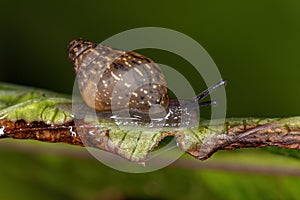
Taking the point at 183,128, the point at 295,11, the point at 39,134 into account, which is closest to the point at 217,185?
the point at 183,128

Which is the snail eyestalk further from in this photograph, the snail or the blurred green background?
the blurred green background

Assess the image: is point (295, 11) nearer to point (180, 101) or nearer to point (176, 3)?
point (176, 3)

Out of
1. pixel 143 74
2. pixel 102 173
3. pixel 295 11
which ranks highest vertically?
pixel 295 11

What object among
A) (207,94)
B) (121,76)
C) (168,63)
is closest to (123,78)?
(121,76)

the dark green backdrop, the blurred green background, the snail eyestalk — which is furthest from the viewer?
the dark green backdrop

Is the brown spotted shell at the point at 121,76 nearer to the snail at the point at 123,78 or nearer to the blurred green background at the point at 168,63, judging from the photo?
the snail at the point at 123,78

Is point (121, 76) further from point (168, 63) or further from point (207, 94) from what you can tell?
point (168, 63)

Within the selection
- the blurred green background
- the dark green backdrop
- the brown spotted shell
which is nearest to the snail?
the brown spotted shell
